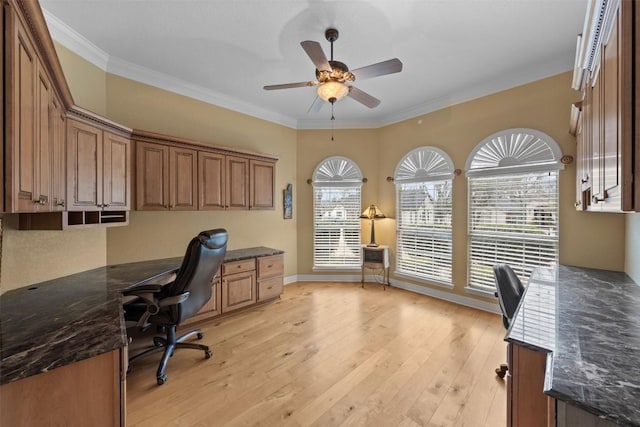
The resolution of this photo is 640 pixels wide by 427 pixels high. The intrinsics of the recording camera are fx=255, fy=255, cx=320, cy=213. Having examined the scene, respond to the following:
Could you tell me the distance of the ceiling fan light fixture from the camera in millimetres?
2338

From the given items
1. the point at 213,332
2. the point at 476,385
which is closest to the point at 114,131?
the point at 213,332

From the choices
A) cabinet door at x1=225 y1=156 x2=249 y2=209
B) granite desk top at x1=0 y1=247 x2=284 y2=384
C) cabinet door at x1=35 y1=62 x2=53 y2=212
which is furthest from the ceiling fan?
granite desk top at x1=0 y1=247 x2=284 y2=384

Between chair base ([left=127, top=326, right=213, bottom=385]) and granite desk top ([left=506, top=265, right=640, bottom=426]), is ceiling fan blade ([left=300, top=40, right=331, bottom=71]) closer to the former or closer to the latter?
granite desk top ([left=506, top=265, right=640, bottom=426])

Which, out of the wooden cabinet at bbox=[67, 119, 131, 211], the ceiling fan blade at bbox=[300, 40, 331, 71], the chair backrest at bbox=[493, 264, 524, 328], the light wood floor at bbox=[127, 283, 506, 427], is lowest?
the light wood floor at bbox=[127, 283, 506, 427]

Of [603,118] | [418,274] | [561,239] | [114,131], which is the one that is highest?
[114,131]

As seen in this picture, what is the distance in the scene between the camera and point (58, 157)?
6.13 ft

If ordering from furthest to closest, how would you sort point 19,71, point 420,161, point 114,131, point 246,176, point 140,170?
point 420,161
point 246,176
point 140,170
point 114,131
point 19,71

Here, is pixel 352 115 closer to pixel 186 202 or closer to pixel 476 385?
pixel 186 202

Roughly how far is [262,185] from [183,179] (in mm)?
1134

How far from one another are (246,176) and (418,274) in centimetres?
324

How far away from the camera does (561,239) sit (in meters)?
2.98

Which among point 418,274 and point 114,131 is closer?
point 114,131

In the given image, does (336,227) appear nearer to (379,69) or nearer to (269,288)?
(269,288)

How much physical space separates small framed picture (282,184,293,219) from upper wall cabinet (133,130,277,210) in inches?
26.6
